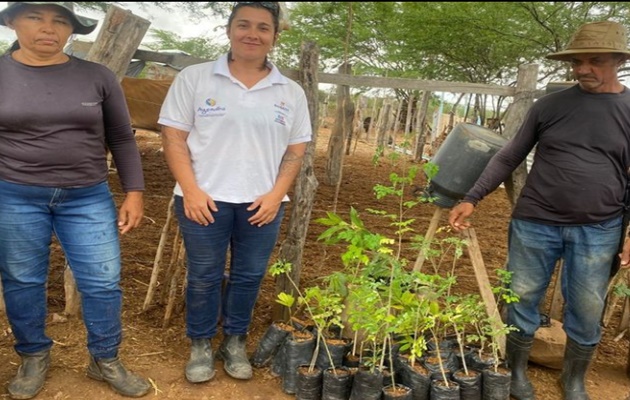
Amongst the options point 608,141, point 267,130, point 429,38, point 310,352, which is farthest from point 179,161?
point 429,38

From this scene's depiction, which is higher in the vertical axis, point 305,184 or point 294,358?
point 305,184

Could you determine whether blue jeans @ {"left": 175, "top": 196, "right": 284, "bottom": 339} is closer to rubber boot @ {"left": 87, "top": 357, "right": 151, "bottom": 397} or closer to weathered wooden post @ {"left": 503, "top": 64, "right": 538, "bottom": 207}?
rubber boot @ {"left": 87, "top": 357, "right": 151, "bottom": 397}

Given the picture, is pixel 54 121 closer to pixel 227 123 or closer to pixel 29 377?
pixel 227 123

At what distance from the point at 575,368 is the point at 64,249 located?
233 centimetres

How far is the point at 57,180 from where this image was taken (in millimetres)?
1992

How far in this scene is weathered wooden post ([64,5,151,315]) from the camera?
8.51ft

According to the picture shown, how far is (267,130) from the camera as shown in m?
2.19

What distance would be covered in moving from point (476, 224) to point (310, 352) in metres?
4.23

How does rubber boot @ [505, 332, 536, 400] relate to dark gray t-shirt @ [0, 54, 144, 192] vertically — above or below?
below

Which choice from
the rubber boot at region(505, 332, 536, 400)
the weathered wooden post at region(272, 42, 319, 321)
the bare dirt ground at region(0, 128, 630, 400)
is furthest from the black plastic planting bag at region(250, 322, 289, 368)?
the rubber boot at region(505, 332, 536, 400)

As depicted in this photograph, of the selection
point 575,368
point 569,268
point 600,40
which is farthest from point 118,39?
point 575,368

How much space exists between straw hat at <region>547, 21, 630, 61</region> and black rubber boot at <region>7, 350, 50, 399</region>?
2.56 metres

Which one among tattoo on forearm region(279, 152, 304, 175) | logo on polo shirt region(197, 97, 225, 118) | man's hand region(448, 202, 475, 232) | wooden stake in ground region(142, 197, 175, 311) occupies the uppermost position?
logo on polo shirt region(197, 97, 225, 118)

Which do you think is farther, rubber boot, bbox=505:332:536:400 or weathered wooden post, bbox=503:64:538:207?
weathered wooden post, bbox=503:64:538:207
